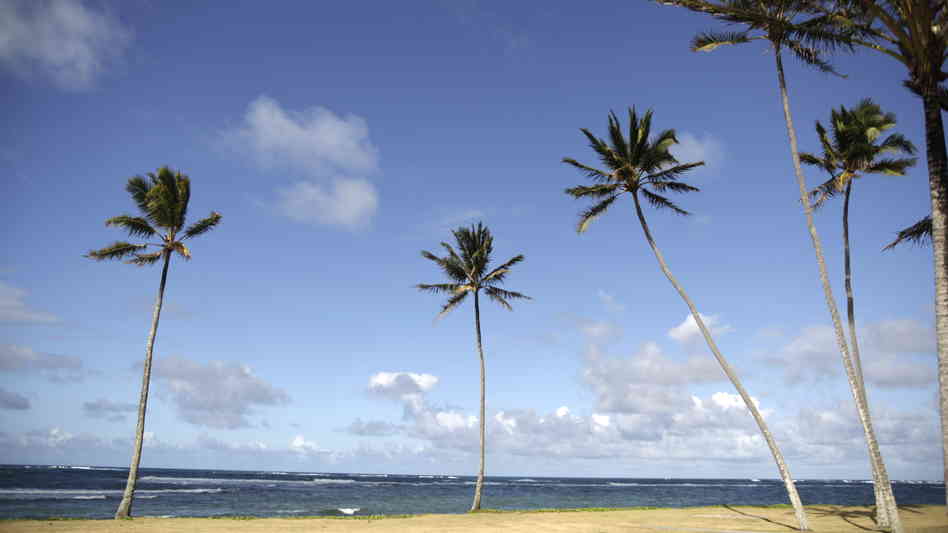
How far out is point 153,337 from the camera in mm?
22484

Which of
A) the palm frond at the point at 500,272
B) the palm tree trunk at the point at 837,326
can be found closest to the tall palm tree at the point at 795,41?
the palm tree trunk at the point at 837,326

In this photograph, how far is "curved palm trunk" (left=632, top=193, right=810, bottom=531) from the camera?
677 inches

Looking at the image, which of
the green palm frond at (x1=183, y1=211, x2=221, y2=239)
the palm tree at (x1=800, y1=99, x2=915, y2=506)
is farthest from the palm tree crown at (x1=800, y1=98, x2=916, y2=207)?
the green palm frond at (x1=183, y1=211, x2=221, y2=239)

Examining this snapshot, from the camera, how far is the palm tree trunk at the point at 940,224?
13320 mm

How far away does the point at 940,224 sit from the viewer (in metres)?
13.8

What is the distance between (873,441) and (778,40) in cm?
1194

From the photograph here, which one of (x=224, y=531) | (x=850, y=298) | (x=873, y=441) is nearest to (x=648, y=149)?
(x=850, y=298)

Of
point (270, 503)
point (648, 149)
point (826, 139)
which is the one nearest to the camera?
point (826, 139)

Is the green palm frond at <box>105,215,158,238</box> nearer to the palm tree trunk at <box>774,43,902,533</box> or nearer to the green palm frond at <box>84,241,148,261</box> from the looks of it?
the green palm frond at <box>84,241,148,261</box>

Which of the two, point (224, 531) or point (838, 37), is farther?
point (224, 531)

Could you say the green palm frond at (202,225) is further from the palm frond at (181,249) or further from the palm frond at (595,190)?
the palm frond at (595,190)

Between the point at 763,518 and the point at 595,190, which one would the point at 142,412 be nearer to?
the point at 595,190

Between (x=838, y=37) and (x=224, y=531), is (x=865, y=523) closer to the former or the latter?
(x=838, y=37)

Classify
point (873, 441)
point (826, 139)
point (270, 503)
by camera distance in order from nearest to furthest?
point (873, 441) < point (826, 139) < point (270, 503)
